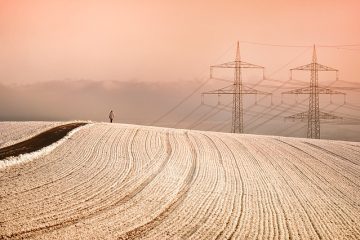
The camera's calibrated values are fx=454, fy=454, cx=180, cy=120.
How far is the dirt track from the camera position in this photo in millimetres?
30219

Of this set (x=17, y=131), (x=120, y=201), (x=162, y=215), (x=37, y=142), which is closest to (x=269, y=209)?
Answer: (x=162, y=215)

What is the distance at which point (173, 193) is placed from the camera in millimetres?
24797

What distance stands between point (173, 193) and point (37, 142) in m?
14.5

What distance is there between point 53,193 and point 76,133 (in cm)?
1845

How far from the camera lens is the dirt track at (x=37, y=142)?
30.2 meters

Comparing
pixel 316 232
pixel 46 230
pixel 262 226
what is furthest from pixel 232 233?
Answer: pixel 46 230

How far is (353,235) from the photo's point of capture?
21.2 meters

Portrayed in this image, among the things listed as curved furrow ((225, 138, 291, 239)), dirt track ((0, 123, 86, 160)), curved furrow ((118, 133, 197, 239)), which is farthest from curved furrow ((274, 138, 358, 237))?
dirt track ((0, 123, 86, 160))

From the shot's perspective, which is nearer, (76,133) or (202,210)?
(202,210)

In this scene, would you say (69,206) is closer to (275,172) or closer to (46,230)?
(46,230)

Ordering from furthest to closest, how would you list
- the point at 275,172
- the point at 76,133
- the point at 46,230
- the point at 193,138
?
the point at 193,138, the point at 76,133, the point at 275,172, the point at 46,230

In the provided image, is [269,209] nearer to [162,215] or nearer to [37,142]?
[162,215]

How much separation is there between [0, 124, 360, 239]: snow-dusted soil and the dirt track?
4.96ft

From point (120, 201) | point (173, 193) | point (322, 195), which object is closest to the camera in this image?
point (120, 201)
